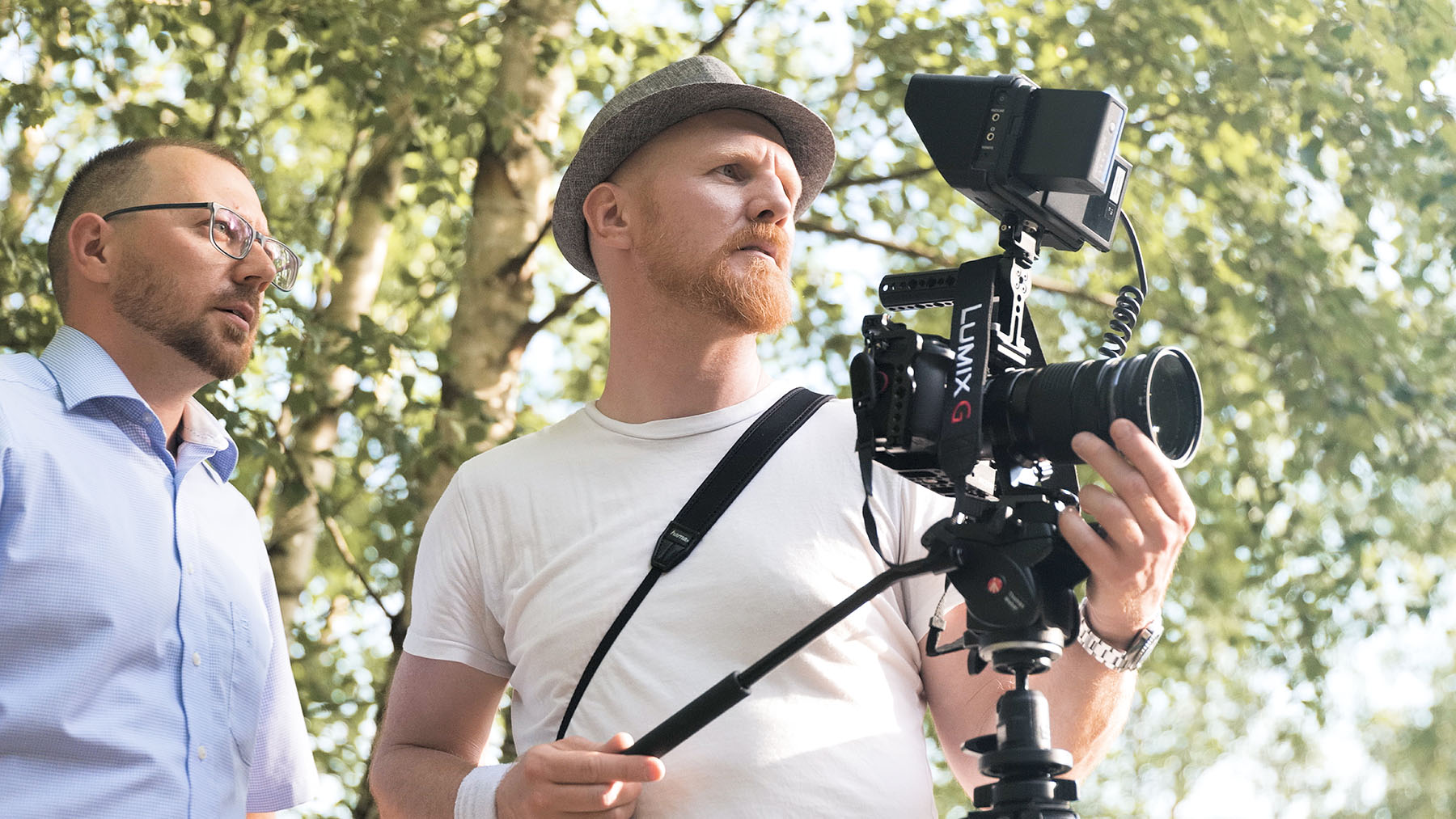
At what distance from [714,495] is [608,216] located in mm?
785

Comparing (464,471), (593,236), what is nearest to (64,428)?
(464,471)

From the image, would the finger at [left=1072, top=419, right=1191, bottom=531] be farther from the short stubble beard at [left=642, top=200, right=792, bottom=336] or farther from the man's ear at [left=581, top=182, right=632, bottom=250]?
the man's ear at [left=581, top=182, right=632, bottom=250]

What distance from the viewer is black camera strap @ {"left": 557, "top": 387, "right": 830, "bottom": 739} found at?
7.75 ft

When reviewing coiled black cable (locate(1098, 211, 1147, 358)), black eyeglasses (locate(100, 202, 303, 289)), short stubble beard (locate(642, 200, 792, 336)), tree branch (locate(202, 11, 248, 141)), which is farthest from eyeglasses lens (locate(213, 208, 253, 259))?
tree branch (locate(202, 11, 248, 141))

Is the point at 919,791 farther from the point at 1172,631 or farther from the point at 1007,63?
the point at 1172,631

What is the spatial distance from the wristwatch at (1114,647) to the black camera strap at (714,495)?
0.71 meters

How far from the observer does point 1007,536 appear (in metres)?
1.88

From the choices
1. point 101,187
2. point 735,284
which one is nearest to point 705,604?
point 735,284

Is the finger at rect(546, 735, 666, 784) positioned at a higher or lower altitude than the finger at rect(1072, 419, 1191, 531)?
lower

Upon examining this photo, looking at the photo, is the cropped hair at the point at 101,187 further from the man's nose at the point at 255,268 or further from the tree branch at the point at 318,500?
the tree branch at the point at 318,500

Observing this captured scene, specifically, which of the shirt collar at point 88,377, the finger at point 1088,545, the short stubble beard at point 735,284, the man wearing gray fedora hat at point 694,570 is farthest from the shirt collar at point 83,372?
the finger at point 1088,545

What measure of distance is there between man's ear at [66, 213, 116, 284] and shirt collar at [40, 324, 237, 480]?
0.14 m

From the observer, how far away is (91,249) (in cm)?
289

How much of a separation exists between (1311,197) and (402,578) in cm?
457
